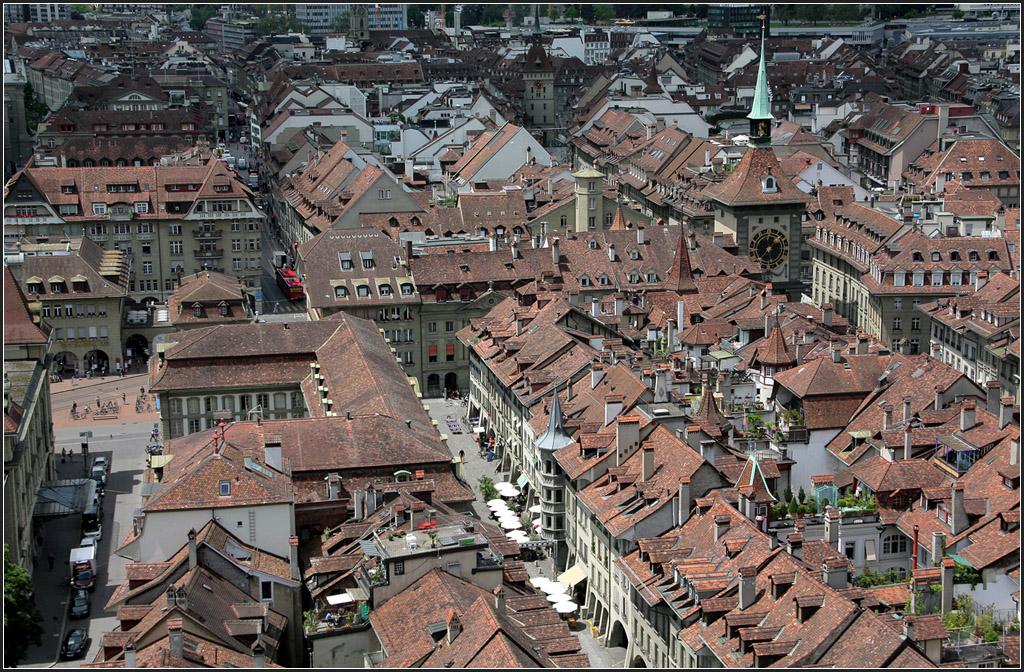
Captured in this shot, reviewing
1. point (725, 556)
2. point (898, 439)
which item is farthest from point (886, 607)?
point (898, 439)

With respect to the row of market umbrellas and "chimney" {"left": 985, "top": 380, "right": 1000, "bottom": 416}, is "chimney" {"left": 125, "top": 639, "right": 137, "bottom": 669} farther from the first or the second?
"chimney" {"left": 985, "top": 380, "right": 1000, "bottom": 416}

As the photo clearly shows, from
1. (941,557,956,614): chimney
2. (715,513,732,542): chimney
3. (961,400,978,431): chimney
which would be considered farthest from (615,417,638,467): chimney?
(941,557,956,614): chimney

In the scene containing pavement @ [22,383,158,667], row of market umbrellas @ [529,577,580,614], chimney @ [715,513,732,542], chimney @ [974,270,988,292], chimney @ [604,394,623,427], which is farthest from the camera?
chimney @ [974,270,988,292]

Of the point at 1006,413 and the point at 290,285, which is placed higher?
the point at 1006,413

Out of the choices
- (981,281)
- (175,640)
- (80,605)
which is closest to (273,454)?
(80,605)

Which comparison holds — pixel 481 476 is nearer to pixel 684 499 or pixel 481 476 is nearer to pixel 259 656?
pixel 684 499
